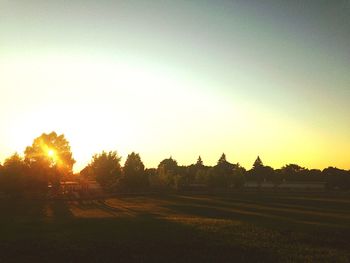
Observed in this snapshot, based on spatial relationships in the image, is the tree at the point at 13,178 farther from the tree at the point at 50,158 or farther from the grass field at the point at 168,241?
the grass field at the point at 168,241

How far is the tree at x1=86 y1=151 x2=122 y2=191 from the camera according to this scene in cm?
10900

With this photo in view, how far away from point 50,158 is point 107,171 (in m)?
17.8

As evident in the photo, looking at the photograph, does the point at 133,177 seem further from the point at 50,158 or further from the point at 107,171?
the point at 50,158

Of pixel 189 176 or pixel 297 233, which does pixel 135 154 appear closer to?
pixel 189 176

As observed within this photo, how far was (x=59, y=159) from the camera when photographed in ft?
341

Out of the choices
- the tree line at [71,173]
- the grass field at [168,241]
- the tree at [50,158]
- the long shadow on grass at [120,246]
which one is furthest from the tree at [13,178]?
the long shadow on grass at [120,246]

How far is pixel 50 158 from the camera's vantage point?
98188mm

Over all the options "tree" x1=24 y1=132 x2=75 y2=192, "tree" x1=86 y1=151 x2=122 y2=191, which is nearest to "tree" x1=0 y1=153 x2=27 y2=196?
"tree" x1=24 y1=132 x2=75 y2=192

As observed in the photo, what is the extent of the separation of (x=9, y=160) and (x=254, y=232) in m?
65.2

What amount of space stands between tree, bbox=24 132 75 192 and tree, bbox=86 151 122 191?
8.27 metres

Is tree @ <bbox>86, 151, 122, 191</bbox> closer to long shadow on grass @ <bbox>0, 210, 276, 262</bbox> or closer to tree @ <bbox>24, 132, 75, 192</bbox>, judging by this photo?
tree @ <bbox>24, 132, 75, 192</bbox>

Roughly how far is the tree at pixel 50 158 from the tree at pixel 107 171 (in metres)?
8.27

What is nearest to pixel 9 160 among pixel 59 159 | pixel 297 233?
pixel 59 159

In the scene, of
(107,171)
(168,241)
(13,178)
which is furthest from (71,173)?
(168,241)
